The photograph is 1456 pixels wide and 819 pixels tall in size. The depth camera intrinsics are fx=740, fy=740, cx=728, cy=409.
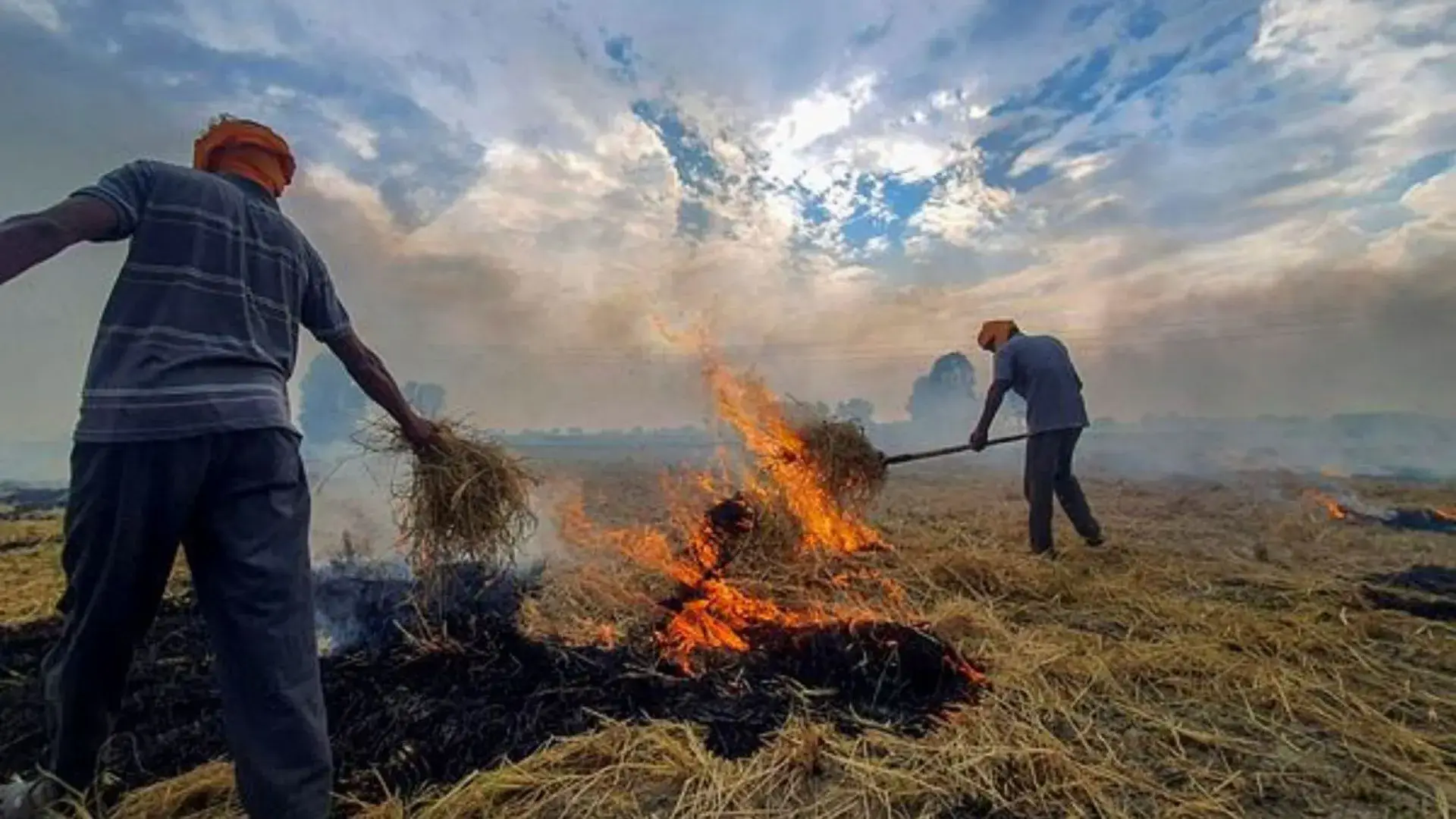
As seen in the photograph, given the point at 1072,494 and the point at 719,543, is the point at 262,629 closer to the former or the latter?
the point at 719,543

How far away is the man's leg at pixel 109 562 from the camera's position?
214 centimetres

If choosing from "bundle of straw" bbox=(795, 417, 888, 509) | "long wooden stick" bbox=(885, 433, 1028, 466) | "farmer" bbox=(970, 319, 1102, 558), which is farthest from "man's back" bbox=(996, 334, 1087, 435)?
"bundle of straw" bbox=(795, 417, 888, 509)

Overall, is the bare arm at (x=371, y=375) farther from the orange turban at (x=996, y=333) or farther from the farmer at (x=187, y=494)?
the orange turban at (x=996, y=333)

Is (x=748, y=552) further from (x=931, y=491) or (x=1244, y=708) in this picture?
Result: (x=931, y=491)

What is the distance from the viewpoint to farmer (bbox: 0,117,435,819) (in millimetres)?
2139

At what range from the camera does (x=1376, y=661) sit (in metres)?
4.04

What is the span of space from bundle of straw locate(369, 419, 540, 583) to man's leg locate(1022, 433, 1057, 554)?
5.08 metres

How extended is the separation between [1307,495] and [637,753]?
13.4 m

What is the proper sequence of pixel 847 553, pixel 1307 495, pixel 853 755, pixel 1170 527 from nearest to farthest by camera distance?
pixel 853 755
pixel 847 553
pixel 1170 527
pixel 1307 495

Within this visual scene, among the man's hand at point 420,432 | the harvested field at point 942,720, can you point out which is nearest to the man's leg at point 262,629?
the harvested field at point 942,720

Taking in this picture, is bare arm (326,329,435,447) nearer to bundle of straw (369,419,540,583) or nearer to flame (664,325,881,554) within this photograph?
bundle of straw (369,419,540,583)

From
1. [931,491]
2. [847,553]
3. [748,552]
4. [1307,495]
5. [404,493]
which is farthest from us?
[931,491]

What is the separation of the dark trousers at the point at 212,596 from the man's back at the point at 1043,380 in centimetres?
660

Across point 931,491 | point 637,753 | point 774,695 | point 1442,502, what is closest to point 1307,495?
point 1442,502
